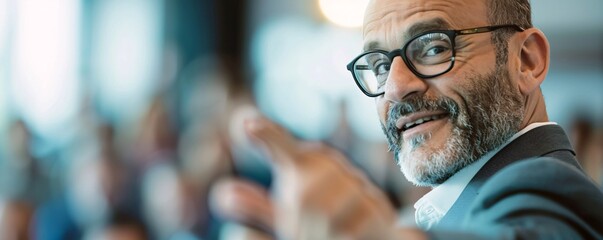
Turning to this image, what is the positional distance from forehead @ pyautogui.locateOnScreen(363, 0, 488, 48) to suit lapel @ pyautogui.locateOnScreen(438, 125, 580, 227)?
139 millimetres

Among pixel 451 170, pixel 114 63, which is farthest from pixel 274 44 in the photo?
pixel 451 170

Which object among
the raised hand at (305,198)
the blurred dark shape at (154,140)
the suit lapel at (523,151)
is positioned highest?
the raised hand at (305,198)

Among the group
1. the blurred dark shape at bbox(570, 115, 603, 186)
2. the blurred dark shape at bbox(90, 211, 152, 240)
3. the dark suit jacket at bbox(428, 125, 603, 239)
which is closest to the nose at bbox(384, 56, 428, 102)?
the dark suit jacket at bbox(428, 125, 603, 239)

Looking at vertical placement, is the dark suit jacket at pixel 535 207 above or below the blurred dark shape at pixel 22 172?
above

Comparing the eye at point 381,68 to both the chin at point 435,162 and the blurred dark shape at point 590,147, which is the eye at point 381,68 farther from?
the blurred dark shape at point 590,147

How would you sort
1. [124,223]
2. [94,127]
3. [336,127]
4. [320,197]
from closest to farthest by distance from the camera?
[320,197]
[124,223]
[94,127]
[336,127]

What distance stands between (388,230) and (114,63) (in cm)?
372

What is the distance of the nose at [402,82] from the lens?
0.87m

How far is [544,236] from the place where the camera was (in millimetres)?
592

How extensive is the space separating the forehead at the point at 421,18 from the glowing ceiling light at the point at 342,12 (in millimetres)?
1528

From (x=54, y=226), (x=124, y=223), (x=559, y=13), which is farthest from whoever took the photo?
(x=559, y=13)

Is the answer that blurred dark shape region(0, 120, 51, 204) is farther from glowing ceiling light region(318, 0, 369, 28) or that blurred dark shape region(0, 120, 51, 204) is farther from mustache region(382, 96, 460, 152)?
glowing ceiling light region(318, 0, 369, 28)

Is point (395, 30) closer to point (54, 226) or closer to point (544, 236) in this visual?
point (544, 236)

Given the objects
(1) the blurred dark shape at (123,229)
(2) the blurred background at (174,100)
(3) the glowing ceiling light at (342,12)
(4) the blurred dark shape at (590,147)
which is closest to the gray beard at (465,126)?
(2) the blurred background at (174,100)
